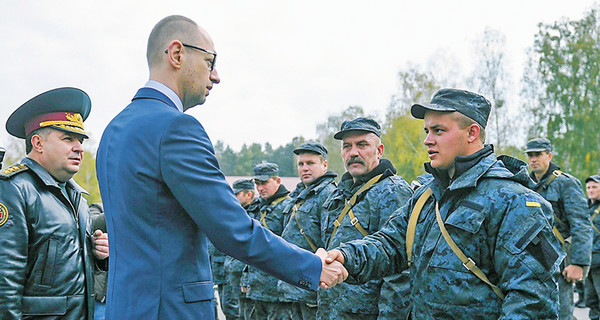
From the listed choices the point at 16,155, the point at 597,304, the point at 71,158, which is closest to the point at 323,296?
the point at 71,158

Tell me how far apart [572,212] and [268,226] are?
14.3 ft

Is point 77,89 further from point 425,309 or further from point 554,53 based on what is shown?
point 554,53

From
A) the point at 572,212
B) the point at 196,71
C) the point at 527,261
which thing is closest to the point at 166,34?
the point at 196,71

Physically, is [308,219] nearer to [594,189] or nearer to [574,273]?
[574,273]

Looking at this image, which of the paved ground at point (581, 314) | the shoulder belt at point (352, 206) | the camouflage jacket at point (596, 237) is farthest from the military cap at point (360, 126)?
the paved ground at point (581, 314)

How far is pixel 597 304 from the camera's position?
32.9 feet

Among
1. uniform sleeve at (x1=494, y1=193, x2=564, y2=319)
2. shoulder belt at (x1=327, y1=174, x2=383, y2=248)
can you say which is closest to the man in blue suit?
uniform sleeve at (x1=494, y1=193, x2=564, y2=319)

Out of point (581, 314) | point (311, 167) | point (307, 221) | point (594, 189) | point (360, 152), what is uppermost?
point (311, 167)

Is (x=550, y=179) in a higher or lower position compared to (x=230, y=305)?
higher

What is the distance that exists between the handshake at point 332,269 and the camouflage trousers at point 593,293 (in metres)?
8.03

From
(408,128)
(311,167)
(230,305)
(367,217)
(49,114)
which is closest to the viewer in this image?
(49,114)

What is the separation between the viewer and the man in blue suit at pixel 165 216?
2541 mm

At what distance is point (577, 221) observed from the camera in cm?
765

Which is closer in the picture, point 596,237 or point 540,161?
point 540,161
